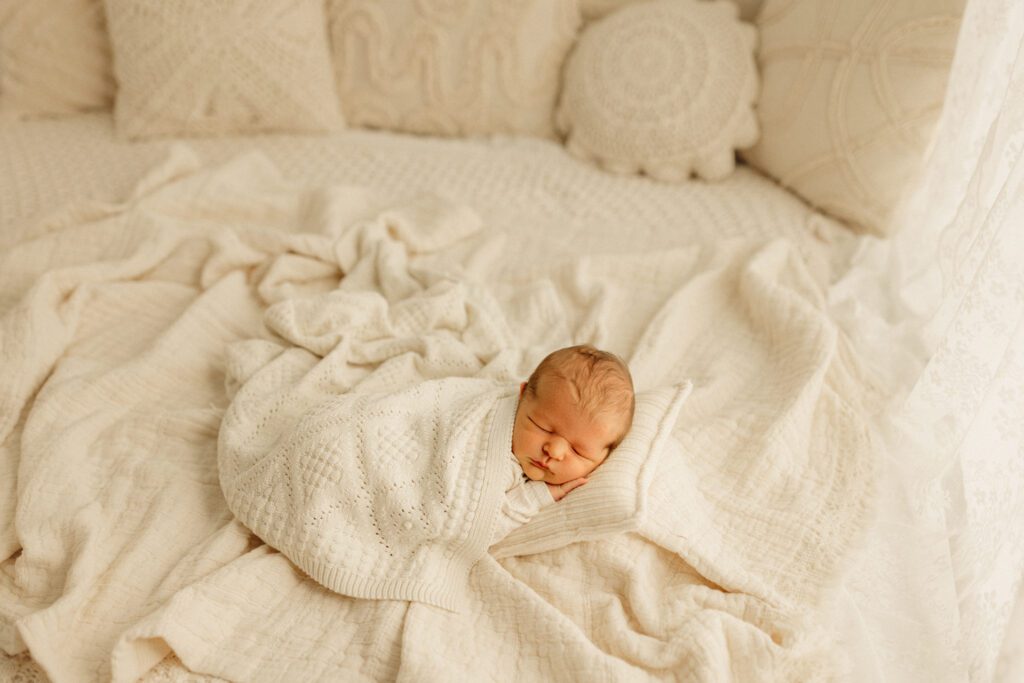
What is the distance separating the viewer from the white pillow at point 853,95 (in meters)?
1.59

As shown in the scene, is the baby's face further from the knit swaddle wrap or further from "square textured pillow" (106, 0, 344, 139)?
"square textured pillow" (106, 0, 344, 139)

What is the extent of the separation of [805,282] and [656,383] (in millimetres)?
394

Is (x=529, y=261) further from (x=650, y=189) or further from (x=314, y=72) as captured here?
(x=314, y=72)

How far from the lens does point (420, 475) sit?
43.5 inches

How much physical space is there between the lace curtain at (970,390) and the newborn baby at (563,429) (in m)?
0.44

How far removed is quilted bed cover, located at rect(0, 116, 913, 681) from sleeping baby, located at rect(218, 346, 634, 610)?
4 cm

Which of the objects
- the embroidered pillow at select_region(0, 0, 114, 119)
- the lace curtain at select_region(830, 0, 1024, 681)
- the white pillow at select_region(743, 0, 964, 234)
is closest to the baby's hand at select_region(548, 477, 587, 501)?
the lace curtain at select_region(830, 0, 1024, 681)

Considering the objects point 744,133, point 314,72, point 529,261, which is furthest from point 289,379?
point 744,133

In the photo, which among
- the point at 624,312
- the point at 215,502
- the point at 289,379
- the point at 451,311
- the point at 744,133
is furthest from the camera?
the point at 744,133

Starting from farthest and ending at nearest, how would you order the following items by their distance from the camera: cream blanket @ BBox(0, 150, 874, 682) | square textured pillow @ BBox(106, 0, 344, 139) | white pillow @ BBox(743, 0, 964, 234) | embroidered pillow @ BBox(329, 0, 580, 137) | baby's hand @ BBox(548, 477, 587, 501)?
embroidered pillow @ BBox(329, 0, 580, 137) → square textured pillow @ BBox(106, 0, 344, 139) → white pillow @ BBox(743, 0, 964, 234) → baby's hand @ BBox(548, 477, 587, 501) → cream blanket @ BBox(0, 150, 874, 682)

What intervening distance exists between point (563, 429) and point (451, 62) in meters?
1.12

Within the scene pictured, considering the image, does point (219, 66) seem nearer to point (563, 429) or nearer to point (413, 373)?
point (413, 373)

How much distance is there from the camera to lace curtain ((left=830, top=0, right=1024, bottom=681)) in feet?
3.63

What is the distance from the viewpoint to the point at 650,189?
186cm
